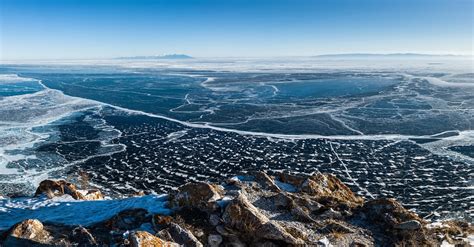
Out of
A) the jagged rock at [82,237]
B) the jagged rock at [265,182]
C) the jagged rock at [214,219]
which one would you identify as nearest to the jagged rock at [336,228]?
the jagged rock at [265,182]

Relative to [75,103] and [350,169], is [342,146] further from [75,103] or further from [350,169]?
[75,103]

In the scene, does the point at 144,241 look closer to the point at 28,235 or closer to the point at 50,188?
the point at 28,235

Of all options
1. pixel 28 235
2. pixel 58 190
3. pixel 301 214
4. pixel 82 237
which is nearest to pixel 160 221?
pixel 82 237

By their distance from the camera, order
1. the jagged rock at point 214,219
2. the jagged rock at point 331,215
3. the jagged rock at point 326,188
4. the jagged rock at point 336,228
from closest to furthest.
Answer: the jagged rock at point 214,219 < the jagged rock at point 336,228 < the jagged rock at point 331,215 < the jagged rock at point 326,188

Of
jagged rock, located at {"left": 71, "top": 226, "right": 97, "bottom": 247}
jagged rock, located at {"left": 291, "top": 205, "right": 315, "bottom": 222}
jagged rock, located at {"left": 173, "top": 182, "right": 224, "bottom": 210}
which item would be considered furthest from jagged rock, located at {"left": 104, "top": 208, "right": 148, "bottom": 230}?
jagged rock, located at {"left": 291, "top": 205, "right": 315, "bottom": 222}

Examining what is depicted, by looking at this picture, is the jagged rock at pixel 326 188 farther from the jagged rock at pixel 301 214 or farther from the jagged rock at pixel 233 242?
the jagged rock at pixel 233 242

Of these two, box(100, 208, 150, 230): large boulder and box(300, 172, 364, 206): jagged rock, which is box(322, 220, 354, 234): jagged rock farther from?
box(100, 208, 150, 230): large boulder
